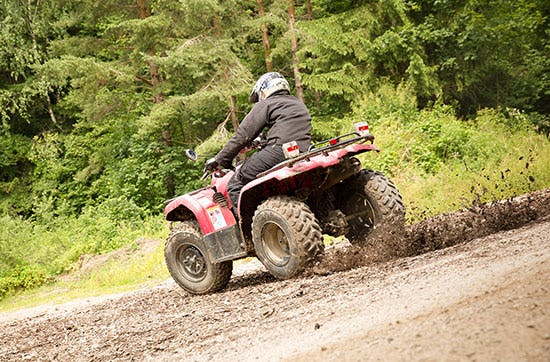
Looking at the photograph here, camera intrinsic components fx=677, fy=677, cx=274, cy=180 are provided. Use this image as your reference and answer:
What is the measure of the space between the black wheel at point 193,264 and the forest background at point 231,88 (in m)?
6.01

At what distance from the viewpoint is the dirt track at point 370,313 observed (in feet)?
10.5

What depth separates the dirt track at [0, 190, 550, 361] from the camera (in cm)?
321

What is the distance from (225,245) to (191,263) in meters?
0.74

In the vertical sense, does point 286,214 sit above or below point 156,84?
below

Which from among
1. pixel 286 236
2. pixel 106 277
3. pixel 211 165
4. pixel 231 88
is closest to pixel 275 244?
pixel 286 236

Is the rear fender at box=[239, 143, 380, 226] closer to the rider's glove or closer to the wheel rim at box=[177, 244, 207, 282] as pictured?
the rider's glove

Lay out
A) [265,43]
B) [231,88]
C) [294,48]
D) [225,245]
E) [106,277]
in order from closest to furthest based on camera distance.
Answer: [225,245] → [106,277] → [231,88] → [294,48] → [265,43]

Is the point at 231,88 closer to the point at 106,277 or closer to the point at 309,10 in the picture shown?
the point at 309,10

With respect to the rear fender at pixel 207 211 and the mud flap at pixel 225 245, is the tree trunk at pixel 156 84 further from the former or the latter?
the mud flap at pixel 225 245

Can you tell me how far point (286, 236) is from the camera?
21.0ft

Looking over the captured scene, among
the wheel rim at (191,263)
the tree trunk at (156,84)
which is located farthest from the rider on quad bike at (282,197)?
the tree trunk at (156,84)

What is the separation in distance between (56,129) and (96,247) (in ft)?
42.0

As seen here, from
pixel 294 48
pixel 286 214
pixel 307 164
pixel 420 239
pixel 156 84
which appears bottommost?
pixel 420 239

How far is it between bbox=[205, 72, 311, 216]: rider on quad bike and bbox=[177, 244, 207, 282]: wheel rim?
1051 mm
